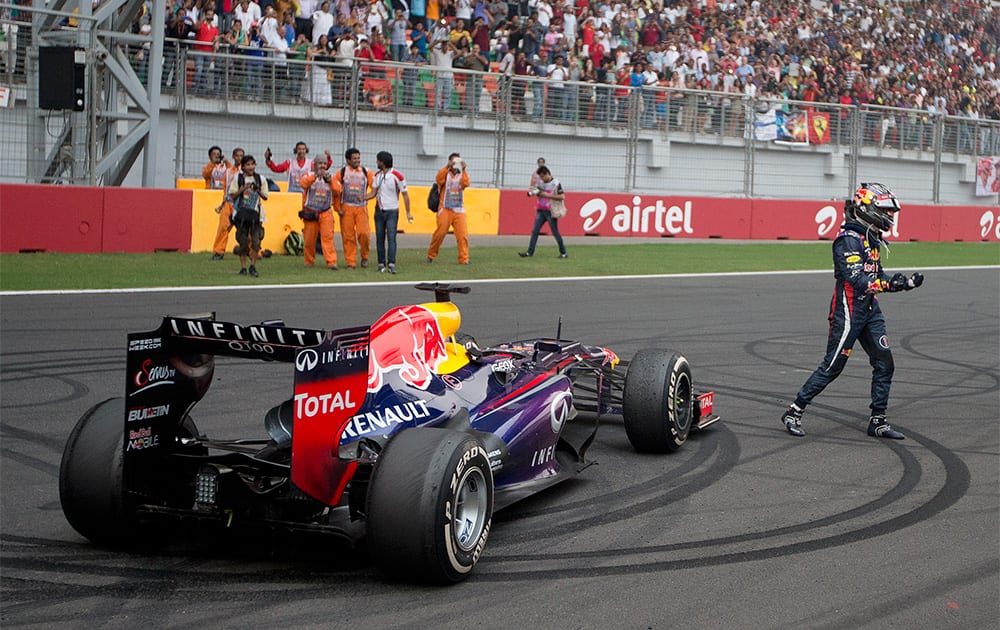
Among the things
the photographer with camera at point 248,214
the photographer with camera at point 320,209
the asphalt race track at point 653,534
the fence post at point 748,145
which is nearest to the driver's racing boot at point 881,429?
the asphalt race track at point 653,534

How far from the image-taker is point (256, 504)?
5.02 metres

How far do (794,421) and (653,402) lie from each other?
141 centimetres

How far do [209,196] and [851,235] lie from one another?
39.6 ft

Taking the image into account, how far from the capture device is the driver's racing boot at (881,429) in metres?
7.93

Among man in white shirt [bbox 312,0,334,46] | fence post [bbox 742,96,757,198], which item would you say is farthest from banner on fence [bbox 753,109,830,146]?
man in white shirt [bbox 312,0,334,46]

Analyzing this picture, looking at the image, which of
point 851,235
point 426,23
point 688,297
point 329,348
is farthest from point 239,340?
point 426,23

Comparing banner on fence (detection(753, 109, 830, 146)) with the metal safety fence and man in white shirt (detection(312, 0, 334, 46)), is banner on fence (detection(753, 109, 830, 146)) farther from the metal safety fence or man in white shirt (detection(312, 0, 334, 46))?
man in white shirt (detection(312, 0, 334, 46))

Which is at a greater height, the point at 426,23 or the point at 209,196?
the point at 426,23

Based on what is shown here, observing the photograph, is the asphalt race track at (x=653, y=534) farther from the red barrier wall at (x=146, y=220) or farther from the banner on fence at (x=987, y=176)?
the banner on fence at (x=987, y=176)

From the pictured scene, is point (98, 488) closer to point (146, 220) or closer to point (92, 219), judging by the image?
point (92, 219)

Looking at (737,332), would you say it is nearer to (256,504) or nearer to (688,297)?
(688,297)

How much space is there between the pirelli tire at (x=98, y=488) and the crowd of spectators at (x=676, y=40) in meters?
16.1

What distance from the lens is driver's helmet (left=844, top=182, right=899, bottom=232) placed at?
8.01 meters

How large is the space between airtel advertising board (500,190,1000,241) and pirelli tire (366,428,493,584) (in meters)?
17.7
